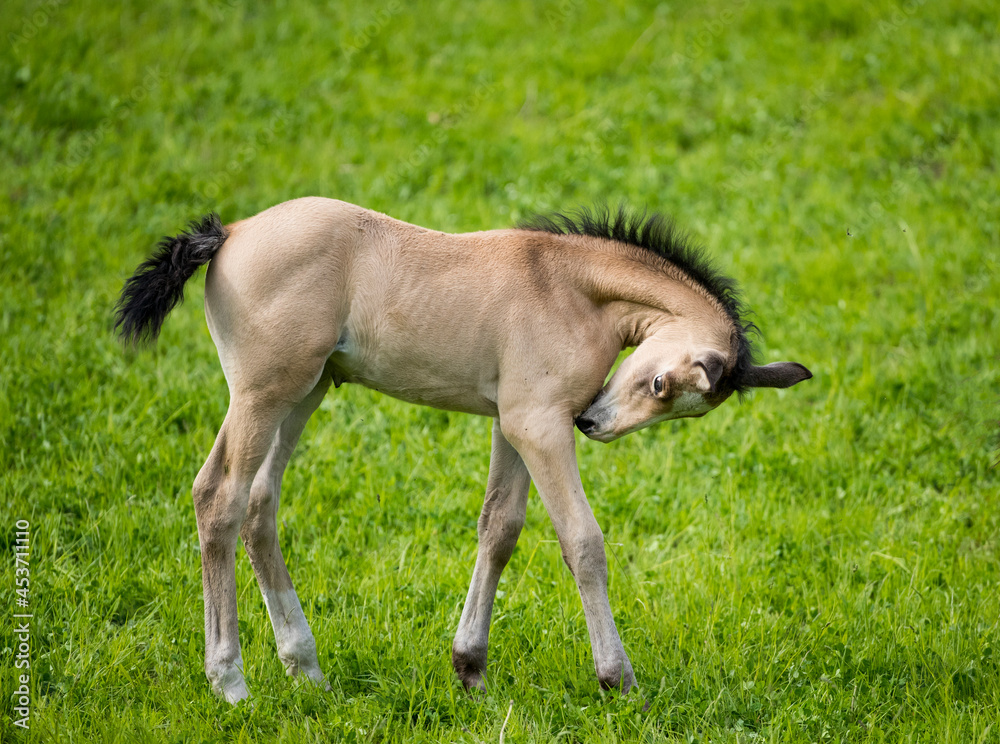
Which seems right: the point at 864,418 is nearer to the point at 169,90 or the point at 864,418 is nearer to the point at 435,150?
the point at 435,150

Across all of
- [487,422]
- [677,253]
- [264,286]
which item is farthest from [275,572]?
[487,422]

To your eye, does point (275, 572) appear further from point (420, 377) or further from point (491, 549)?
point (420, 377)

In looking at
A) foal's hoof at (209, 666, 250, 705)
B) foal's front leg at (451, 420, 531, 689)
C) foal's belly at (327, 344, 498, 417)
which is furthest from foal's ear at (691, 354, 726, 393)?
foal's hoof at (209, 666, 250, 705)

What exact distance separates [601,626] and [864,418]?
11.9 ft

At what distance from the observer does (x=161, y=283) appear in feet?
13.3

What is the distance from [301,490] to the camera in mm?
5875

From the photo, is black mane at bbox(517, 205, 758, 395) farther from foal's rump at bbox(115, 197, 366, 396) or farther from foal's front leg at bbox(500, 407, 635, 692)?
foal's rump at bbox(115, 197, 366, 396)

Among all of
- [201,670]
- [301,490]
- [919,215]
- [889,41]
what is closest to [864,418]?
[919,215]

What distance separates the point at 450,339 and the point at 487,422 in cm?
291

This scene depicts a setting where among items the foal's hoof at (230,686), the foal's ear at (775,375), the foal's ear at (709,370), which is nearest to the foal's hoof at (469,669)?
the foal's hoof at (230,686)

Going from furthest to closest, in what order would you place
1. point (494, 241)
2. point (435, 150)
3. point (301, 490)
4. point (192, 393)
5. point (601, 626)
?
1. point (435, 150)
2. point (192, 393)
3. point (301, 490)
4. point (494, 241)
5. point (601, 626)

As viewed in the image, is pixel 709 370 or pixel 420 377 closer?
pixel 709 370

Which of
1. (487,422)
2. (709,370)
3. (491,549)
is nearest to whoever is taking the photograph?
(709,370)

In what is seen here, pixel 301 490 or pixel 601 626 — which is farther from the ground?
pixel 601 626
